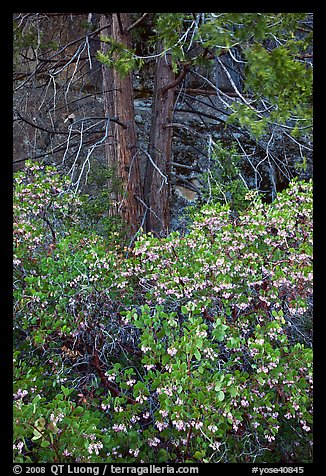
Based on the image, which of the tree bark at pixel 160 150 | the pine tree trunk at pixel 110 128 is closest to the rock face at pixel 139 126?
the pine tree trunk at pixel 110 128

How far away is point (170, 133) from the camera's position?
17.3 feet

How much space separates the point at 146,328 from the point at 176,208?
3.89 m

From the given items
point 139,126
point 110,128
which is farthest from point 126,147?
point 139,126

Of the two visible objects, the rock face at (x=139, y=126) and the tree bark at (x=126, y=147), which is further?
the rock face at (x=139, y=126)

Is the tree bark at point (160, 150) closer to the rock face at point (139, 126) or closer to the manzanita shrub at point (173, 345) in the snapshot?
the rock face at point (139, 126)

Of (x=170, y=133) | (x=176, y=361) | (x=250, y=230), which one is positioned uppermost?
(x=170, y=133)

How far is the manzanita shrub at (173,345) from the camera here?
85.0 inches

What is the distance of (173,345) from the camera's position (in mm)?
2215

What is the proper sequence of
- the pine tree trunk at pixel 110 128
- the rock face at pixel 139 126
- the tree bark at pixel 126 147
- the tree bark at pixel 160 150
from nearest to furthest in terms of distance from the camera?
1. the pine tree trunk at pixel 110 128
2. the tree bark at pixel 126 147
3. the tree bark at pixel 160 150
4. the rock face at pixel 139 126

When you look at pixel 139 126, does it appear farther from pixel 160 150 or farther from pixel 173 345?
pixel 173 345

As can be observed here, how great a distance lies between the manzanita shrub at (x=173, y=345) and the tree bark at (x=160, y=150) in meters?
1.90

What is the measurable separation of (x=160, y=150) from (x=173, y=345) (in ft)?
10.9
